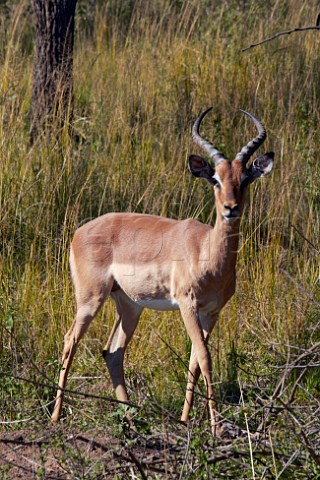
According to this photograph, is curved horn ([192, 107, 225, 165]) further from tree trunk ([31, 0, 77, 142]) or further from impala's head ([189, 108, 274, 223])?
tree trunk ([31, 0, 77, 142])

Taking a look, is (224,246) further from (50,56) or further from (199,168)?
(50,56)

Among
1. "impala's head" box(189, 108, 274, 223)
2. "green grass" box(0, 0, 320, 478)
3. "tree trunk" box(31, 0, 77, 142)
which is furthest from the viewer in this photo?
"tree trunk" box(31, 0, 77, 142)

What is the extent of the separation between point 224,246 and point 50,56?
3.97 m

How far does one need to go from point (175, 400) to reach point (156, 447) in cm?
80

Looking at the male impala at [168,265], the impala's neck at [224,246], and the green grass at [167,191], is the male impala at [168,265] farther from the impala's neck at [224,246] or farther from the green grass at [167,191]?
the green grass at [167,191]

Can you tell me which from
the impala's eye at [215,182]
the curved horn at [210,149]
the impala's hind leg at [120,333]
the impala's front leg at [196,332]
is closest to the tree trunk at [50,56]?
the impala's hind leg at [120,333]

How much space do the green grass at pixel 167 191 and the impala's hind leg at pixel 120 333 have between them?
0.18 meters

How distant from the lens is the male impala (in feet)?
18.4

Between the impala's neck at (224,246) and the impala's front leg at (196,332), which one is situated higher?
the impala's neck at (224,246)

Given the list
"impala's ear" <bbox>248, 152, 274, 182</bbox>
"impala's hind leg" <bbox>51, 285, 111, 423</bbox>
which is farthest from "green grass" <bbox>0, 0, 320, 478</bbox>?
"impala's ear" <bbox>248, 152, 274, 182</bbox>

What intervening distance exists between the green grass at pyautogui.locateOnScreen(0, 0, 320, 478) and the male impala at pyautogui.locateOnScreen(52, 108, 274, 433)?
247mm

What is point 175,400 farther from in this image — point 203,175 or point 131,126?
point 131,126

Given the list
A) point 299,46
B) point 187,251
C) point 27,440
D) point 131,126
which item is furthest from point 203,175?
point 299,46

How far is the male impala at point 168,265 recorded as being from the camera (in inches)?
221
